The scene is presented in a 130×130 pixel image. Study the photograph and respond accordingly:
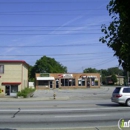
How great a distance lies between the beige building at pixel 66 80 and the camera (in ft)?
249

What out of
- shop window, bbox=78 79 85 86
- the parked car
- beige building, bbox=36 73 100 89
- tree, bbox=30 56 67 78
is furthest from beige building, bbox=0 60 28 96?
tree, bbox=30 56 67 78

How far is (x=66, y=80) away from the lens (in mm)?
77812

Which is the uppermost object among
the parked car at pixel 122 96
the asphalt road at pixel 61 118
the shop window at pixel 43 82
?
the shop window at pixel 43 82

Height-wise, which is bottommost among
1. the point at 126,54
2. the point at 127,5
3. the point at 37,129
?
the point at 37,129

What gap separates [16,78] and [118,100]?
90.8 feet

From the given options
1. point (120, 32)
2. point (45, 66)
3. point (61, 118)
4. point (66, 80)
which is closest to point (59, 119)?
point (61, 118)

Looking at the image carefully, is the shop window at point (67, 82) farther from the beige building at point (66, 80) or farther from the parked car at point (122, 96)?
the parked car at point (122, 96)

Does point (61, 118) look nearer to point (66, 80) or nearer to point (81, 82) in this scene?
point (66, 80)

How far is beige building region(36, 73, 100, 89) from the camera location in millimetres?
76000

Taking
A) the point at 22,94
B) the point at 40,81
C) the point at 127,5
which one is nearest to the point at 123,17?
the point at 127,5

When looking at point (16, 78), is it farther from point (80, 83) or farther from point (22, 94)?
point (80, 83)

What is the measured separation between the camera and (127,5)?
5.39m

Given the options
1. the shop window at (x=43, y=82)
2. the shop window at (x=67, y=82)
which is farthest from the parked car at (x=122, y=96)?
the shop window at (x=67, y=82)

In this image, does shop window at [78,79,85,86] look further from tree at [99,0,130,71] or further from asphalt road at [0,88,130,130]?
tree at [99,0,130,71]
